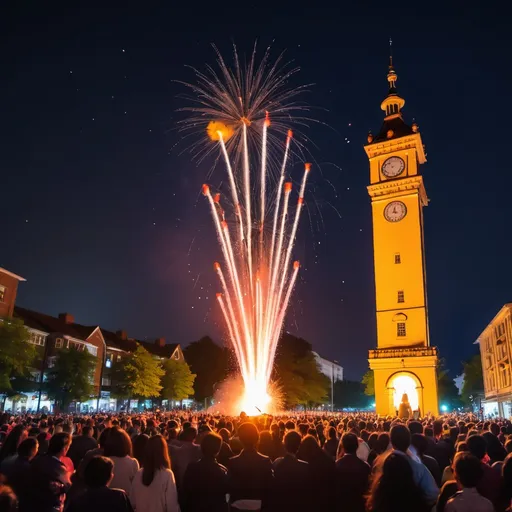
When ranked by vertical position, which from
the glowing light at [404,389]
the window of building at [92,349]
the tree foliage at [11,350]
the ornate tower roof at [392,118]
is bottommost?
the glowing light at [404,389]

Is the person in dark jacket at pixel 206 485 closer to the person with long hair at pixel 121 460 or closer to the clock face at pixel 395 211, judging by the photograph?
the person with long hair at pixel 121 460

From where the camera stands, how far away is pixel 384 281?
52.2 m

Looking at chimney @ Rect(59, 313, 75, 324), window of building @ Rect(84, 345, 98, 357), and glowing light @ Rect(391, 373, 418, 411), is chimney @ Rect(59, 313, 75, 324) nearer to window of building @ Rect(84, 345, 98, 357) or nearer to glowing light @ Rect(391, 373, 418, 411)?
window of building @ Rect(84, 345, 98, 357)

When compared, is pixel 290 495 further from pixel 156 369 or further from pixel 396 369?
pixel 156 369

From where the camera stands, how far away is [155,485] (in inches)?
249

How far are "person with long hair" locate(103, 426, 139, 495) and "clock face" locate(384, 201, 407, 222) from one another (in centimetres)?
4887

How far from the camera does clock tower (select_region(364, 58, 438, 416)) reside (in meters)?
48.2

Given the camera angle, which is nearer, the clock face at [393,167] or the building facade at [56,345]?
the clock face at [393,167]

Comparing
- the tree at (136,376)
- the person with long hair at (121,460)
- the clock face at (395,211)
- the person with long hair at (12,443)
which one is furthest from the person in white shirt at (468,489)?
the tree at (136,376)

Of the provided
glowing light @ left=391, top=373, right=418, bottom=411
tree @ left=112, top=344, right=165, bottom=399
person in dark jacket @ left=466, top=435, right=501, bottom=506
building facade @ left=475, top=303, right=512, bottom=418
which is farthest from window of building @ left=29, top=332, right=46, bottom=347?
person in dark jacket @ left=466, top=435, right=501, bottom=506

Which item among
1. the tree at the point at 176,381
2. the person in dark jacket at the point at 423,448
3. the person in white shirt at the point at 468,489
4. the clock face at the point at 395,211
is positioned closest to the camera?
the person in white shirt at the point at 468,489

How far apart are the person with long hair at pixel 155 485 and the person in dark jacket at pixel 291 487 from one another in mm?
1283

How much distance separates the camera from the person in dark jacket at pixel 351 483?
22.5ft

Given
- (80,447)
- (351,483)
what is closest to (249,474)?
(351,483)
